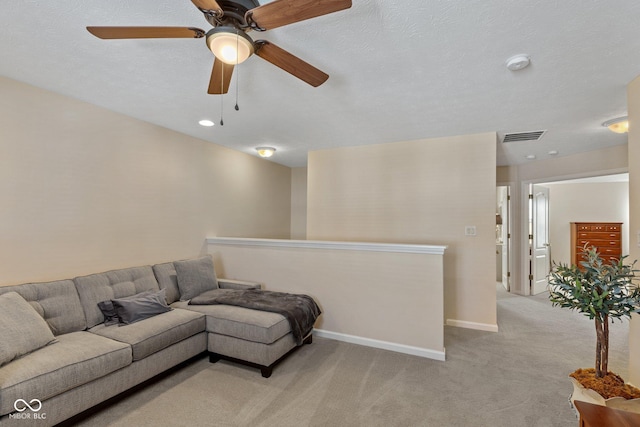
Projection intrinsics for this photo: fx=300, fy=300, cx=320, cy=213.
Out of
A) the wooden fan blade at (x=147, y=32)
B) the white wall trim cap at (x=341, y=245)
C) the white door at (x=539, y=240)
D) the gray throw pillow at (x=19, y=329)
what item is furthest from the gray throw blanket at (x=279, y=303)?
the white door at (x=539, y=240)

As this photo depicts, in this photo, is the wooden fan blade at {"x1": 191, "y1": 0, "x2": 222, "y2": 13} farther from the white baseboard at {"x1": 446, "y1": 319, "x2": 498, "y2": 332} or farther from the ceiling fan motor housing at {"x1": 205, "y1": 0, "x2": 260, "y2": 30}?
the white baseboard at {"x1": 446, "y1": 319, "x2": 498, "y2": 332}

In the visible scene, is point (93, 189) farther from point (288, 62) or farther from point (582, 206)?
point (582, 206)

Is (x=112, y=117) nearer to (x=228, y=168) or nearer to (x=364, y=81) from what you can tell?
(x=228, y=168)

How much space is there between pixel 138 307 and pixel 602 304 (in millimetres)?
3280

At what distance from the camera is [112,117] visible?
3.15m

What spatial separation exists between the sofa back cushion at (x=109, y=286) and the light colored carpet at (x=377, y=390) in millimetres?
827

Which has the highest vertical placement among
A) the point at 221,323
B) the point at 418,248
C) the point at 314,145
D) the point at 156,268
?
the point at 314,145

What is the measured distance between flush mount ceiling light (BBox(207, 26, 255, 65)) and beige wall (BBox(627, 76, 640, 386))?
292 centimetres

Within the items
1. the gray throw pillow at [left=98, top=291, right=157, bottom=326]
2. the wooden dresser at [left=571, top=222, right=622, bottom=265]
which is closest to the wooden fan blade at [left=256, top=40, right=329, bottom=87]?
the gray throw pillow at [left=98, top=291, right=157, bottom=326]

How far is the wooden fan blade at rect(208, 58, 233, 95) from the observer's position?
1874mm

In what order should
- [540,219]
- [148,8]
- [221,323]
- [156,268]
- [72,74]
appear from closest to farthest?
[148,8]
[72,74]
[221,323]
[156,268]
[540,219]

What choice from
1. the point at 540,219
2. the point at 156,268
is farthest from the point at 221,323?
the point at 540,219

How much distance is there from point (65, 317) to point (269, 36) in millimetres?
2661

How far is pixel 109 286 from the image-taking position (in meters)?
2.82
